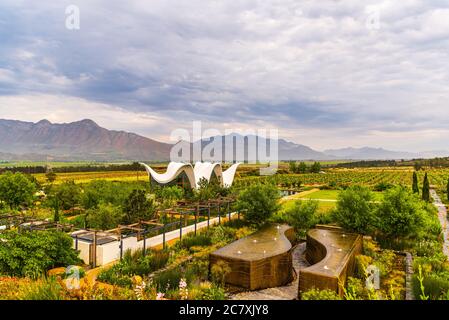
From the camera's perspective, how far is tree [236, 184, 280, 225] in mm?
17500

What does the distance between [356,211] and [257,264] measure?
803 cm

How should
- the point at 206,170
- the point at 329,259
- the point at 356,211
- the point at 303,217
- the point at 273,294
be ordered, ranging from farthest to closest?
the point at 206,170
the point at 303,217
the point at 356,211
the point at 329,259
the point at 273,294

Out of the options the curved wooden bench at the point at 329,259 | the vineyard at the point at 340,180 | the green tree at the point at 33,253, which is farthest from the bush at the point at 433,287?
the vineyard at the point at 340,180

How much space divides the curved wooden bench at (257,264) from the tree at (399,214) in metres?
6.24

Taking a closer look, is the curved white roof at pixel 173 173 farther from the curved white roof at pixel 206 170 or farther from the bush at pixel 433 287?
the bush at pixel 433 287

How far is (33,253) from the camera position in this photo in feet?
31.2

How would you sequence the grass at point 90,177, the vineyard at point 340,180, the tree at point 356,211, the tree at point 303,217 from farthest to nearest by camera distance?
the grass at point 90,177
the vineyard at point 340,180
the tree at point 303,217
the tree at point 356,211

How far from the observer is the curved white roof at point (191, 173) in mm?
32406

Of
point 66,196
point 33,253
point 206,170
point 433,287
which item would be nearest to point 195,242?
point 33,253

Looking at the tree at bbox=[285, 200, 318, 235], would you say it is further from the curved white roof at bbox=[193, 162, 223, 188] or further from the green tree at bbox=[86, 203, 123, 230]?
the curved white roof at bbox=[193, 162, 223, 188]

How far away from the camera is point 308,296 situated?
5879 millimetres

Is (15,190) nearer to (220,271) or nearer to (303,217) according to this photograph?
(220,271)

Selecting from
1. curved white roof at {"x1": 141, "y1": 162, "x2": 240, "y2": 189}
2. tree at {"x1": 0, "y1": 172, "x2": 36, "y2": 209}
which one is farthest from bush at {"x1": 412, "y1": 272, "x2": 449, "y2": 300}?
tree at {"x1": 0, "y1": 172, "x2": 36, "y2": 209}
